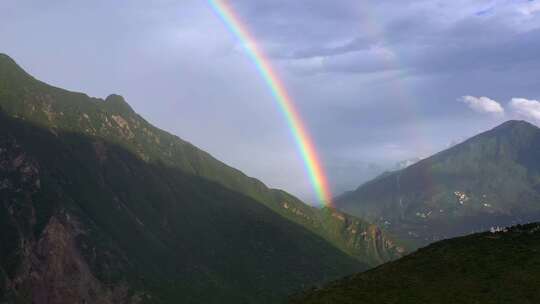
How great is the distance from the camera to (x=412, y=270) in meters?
104

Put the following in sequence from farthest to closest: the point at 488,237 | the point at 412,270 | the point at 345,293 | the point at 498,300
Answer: the point at 488,237, the point at 412,270, the point at 345,293, the point at 498,300

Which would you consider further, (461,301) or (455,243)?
(455,243)

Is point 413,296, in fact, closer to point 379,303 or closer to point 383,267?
point 379,303

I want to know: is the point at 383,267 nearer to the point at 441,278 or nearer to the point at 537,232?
the point at 441,278

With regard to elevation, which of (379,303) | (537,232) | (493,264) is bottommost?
(379,303)

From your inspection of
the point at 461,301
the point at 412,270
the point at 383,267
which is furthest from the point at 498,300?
the point at 383,267

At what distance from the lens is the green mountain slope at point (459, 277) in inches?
3474

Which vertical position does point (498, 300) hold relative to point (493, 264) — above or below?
below

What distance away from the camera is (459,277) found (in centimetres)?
9638

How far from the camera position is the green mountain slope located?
8825cm

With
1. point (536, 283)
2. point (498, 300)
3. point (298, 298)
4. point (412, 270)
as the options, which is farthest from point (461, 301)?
point (298, 298)

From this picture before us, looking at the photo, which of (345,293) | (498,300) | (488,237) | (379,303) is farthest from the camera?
(488,237)

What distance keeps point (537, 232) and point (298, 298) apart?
Result: 45.7 m

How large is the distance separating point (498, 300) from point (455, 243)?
29.3 metres
